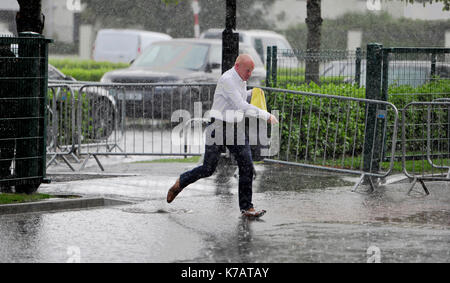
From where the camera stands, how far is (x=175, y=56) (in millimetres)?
23031

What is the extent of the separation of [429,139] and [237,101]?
3.41 m

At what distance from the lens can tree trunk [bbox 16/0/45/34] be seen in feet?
39.3

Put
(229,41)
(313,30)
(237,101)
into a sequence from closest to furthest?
1. (237,101)
2. (229,41)
3. (313,30)

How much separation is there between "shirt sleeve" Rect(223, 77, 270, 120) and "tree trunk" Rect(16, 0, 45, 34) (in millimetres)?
3282

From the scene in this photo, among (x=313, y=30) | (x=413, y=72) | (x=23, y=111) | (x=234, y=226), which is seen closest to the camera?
(x=234, y=226)

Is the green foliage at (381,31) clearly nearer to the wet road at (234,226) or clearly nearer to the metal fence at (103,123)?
the metal fence at (103,123)

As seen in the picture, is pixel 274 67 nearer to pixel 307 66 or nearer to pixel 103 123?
pixel 307 66

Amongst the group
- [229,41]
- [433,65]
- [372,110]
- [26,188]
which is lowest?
[26,188]

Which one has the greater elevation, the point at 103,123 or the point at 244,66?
the point at 244,66

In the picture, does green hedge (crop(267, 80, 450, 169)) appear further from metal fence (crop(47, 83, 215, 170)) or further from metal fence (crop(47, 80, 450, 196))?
metal fence (crop(47, 83, 215, 170))

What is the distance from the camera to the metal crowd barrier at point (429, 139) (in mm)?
12398

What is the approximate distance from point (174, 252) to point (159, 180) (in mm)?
4587

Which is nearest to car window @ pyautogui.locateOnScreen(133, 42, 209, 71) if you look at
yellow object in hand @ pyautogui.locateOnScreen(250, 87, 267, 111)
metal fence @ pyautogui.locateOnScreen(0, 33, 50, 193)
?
metal fence @ pyautogui.locateOnScreen(0, 33, 50, 193)

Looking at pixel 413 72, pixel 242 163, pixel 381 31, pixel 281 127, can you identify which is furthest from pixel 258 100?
pixel 381 31
